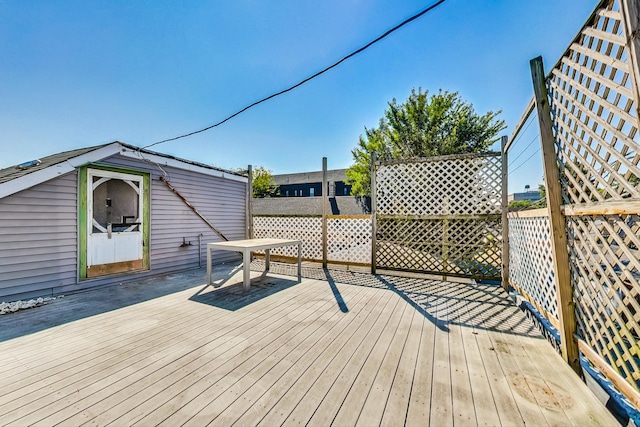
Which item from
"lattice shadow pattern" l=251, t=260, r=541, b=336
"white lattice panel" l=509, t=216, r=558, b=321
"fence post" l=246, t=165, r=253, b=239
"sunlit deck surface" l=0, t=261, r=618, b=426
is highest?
"fence post" l=246, t=165, r=253, b=239

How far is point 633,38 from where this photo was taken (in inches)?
50.1

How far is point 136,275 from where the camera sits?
5023 mm

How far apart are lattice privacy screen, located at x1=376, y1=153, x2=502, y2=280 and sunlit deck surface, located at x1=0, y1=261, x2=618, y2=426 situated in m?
1.22

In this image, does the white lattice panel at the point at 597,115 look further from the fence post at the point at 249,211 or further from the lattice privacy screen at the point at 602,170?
the fence post at the point at 249,211

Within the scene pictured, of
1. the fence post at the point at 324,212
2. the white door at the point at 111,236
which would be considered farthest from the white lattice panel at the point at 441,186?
the white door at the point at 111,236

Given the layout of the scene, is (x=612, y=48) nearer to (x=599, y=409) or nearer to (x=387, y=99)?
(x=599, y=409)

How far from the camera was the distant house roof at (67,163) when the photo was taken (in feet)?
11.5

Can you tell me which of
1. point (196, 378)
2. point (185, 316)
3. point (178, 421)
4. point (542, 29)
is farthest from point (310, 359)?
point (542, 29)

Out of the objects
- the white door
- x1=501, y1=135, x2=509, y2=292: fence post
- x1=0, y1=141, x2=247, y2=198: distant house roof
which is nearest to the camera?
x1=0, y1=141, x2=247, y2=198: distant house roof

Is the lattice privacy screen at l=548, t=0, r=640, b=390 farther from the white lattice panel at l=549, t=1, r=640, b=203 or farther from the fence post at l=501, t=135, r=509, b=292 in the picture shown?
the fence post at l=501, t=135, r=509, b=292

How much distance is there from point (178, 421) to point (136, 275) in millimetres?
4556

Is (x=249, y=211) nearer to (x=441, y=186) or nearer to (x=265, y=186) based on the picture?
(x=441, y=186)

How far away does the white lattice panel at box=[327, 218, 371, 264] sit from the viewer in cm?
588

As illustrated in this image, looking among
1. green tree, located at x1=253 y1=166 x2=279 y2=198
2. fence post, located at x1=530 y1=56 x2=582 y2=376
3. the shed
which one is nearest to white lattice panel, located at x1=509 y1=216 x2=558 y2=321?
fence post, located at x1=530 y1=56 x2=582 y2=376
